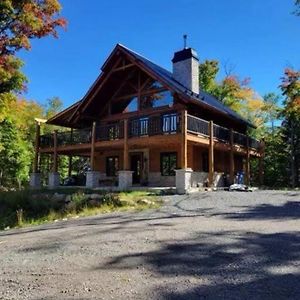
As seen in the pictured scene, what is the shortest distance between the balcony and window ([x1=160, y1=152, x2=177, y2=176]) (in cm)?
295

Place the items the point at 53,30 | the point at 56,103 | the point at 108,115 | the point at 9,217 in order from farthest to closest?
the point at 56,103 < the point at 108,115 < the point at 53,30 < the point at 9,217

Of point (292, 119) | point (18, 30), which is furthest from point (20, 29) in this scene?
point (292, 119)

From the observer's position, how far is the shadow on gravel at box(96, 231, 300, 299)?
505 centimetres

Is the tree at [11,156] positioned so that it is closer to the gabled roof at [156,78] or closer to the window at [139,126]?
the gabled roof at [156,78]

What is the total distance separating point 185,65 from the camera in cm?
2295

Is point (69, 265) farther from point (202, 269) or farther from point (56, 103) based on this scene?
point (56, 103)

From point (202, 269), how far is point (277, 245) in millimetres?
1941

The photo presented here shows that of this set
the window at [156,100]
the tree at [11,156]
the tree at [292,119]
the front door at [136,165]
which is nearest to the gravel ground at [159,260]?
the window at [156,100]

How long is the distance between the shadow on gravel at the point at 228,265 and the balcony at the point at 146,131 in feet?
36.0

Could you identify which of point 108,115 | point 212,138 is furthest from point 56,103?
point 212,138

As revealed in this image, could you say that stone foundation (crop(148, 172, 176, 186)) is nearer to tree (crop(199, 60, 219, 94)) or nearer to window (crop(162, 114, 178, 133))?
window (crop(162, 114, 178, 133))

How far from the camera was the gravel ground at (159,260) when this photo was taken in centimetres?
518

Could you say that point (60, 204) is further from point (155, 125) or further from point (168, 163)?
point (168, 163)

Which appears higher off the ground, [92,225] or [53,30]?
[53,30]
